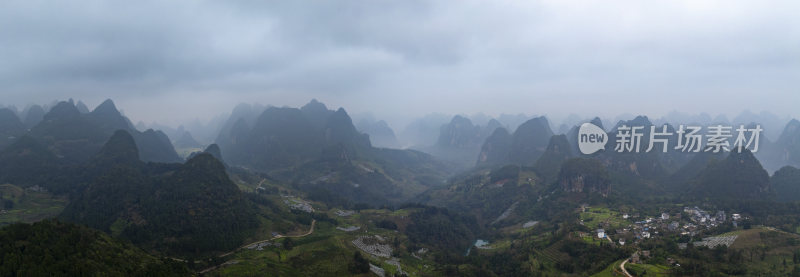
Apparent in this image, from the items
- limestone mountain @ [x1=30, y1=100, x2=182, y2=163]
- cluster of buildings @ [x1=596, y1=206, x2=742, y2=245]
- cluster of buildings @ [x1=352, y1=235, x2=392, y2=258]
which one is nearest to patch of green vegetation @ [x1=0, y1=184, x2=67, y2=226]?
limestone mountain @ [x1=30, y1=100, x2=182, y2=163]

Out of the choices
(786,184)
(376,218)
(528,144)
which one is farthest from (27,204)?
(786,184)

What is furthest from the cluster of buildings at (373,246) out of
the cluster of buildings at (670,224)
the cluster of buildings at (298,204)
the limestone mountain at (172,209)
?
the cluster of buildings at (670,224)

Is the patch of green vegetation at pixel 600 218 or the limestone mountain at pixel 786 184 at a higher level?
the limestone mountain at pixel 786 184

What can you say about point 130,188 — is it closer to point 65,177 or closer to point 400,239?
point 65,177

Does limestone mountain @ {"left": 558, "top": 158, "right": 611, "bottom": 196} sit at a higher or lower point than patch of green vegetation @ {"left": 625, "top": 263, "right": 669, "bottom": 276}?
higher

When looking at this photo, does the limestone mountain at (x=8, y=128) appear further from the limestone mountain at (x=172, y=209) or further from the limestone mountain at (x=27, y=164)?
the limestone mountain at (x=172, y=209)

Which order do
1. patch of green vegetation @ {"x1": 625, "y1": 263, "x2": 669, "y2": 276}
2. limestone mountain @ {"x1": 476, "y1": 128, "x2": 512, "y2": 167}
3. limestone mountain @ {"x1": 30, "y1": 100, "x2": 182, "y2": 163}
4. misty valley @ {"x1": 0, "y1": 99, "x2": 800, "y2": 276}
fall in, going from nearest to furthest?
patch of green vegetation @ {"x1": 625, "y1": 263, "x2": 669, "y2": 276}, misty valley @ {"x1": 0, "y1": 99, "x2": 800, "y2": 276}, limestone mountain @ {"x1": 30, "y1": 100, "x2": 182, "y2": 163}, limestone mountain @ {"x1": 476, "y1": 128, "x2": 512, "y2": 167}

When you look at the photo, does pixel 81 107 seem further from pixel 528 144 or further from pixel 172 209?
pixel 528 144

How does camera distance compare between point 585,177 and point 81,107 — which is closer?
point 585,177

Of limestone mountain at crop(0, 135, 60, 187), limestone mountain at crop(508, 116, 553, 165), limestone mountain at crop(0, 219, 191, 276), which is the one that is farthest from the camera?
limestone mountain at crop(508, 116, 553, 165)

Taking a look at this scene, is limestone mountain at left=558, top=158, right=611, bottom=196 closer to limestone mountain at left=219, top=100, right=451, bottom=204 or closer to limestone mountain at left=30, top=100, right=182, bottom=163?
limestone mountain at left=219, top=100, right=451, bottom=204

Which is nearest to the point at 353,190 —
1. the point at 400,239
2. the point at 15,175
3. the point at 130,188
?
the point at 400,239

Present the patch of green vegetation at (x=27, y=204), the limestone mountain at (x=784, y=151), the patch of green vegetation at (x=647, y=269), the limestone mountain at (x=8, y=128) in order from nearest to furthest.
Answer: the patch of green vegetation at (x=647, y=269) → the patch of green vegetation at (x=27, y=204) → the limestone mountain at (x=8, y=128) → the limestone mountain at (x=784, y=151)
